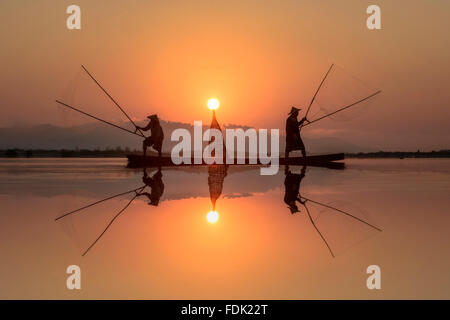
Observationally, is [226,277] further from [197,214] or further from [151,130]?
[151,130]

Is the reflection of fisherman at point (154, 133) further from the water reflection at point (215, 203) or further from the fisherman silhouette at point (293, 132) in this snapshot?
the water reflection at point (215, 203)

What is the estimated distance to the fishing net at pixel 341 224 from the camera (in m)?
6.58

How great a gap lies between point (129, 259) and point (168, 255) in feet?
1.39

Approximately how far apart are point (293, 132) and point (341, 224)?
13.9 metres

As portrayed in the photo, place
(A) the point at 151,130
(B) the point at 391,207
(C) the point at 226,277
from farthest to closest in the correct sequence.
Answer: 1. (A) the point at 151,130
2. (B) the point at 391,207
3. (C) the point at 226,277

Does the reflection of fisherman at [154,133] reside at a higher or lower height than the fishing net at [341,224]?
higher

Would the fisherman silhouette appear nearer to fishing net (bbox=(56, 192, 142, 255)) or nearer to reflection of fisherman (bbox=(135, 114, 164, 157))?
reflection of fisherman (bbox=(135, 114, 164, 157))

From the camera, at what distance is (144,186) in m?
13.7

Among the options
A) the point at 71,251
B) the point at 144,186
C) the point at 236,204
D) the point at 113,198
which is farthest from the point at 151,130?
the point at 71,251

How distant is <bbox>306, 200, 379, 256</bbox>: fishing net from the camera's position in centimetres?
658

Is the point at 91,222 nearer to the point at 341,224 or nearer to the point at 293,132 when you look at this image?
the point at 341,224

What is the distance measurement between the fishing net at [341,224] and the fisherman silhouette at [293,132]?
11.3 m

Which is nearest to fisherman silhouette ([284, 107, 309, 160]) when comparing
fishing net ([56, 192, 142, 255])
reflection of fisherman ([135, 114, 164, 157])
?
reflection of fisherman ([135, 114, 164, 157])

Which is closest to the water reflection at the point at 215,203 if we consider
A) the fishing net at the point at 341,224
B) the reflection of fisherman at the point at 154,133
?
the fishing net at the point at 341,224
